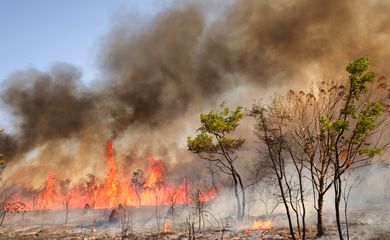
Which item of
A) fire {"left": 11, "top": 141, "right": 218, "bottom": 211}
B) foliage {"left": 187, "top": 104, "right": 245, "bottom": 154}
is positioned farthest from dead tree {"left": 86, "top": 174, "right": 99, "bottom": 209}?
foliage {"left": 187, "top": 104, "right": 245, "bottom": 154}

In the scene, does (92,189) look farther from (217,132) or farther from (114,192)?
(217,132)

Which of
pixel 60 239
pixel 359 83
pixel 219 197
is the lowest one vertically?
pixel 60 239

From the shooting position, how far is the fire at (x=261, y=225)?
116ft

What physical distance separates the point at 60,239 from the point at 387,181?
46.9m

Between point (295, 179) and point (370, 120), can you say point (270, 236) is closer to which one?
point (370, 120)

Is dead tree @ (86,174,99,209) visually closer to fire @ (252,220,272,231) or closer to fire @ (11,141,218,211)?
fire @ (11,141,218,211)

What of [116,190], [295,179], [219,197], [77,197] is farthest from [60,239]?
[77,197]

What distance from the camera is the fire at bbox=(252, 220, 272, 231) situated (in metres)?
35.2

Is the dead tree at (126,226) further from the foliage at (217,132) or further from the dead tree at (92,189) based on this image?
the dead tree at (92,189)

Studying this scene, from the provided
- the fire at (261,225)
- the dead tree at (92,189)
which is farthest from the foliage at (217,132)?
the dead tree at (92,189)

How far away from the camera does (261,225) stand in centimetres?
3712

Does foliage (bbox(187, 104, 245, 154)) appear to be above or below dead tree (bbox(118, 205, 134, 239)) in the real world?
above

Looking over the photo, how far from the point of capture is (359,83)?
18.9 metres

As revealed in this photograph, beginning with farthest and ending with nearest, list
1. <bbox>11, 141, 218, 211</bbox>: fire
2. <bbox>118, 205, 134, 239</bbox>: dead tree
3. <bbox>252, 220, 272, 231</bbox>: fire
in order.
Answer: <bbox>11, 141, 218, 211</bbox>: fire → <bbox>252, 220, 272, 231</bbox>: fire → <bbox>118, 205, 134, 239</bbox>: dead tree
